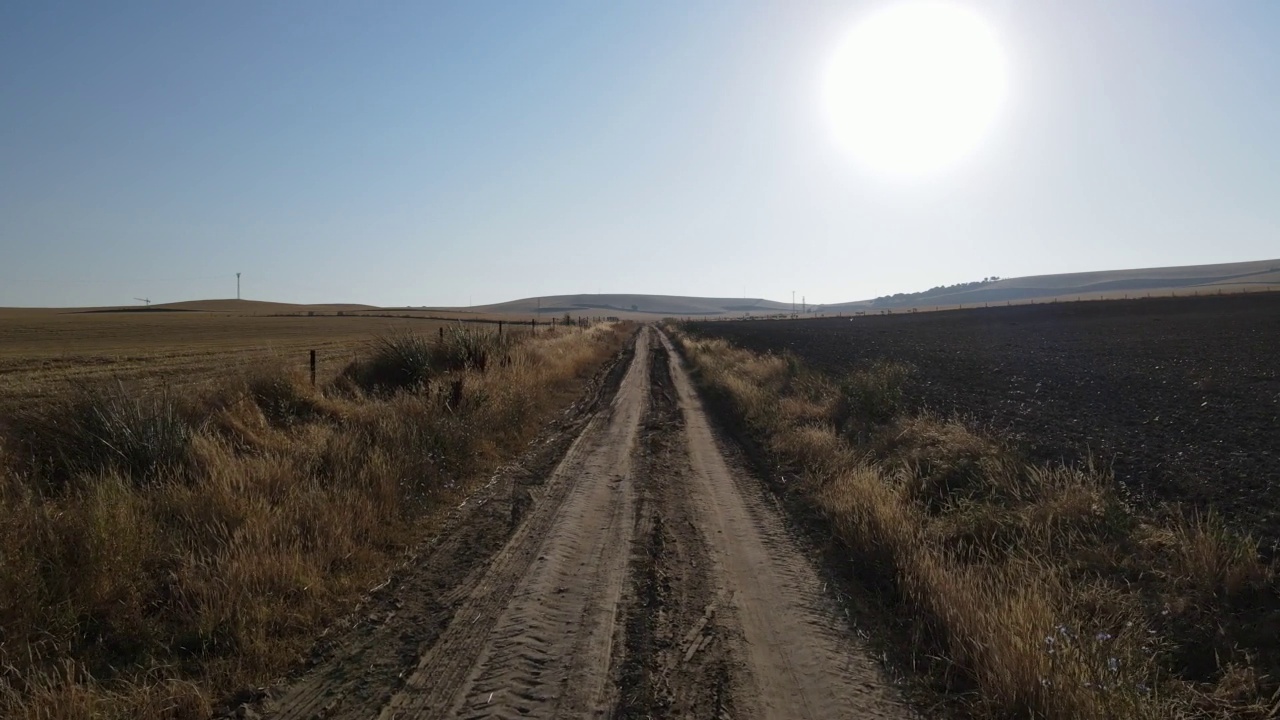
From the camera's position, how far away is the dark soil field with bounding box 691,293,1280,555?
23.9 ft

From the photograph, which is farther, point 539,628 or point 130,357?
point 130,357

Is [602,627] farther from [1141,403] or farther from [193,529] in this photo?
→ [1141,403]

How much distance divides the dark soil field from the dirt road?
147 inches

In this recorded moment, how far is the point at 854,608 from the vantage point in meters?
5.23

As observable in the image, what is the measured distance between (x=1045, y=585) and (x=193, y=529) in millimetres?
6752

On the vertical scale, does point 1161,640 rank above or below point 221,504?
below

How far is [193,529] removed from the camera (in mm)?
5871

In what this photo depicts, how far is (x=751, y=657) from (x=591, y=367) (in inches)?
925

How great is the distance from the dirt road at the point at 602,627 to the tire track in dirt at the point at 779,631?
14mm

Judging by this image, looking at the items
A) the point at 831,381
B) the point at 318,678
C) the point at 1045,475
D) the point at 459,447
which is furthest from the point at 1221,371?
the point at 318,678

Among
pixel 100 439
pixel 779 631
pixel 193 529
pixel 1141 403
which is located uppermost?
pixel 100 439

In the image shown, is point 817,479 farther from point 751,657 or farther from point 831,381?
point 831,381

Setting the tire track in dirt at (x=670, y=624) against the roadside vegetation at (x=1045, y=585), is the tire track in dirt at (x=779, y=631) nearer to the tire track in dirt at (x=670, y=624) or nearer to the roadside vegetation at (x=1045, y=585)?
the tire track in dirt at (x=670, y=624)

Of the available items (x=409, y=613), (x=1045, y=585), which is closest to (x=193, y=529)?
(x=409, y=613)
